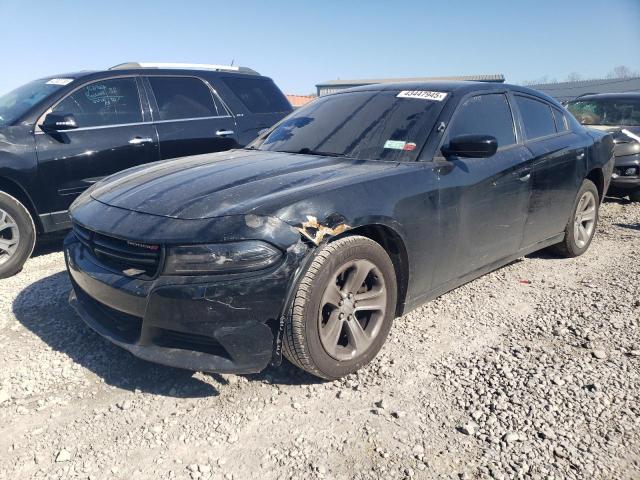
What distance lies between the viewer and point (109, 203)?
9.48ft

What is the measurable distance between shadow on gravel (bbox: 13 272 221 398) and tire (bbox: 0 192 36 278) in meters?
0.46

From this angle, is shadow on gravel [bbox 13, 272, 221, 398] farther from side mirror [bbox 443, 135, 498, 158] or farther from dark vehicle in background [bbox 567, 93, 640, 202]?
dark vehicle in background [bbox 567, 93, 640, 202]

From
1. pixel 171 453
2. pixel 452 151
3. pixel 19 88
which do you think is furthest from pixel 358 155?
pixel 19 88

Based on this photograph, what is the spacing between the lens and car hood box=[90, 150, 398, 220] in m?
2.54

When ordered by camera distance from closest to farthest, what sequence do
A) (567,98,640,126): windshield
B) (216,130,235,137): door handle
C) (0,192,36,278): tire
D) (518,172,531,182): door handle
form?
(518,172,531,182): door handle → (0,192,36,278): tire → (216,130,235,137): door handle → (567,98,640,126): windshield

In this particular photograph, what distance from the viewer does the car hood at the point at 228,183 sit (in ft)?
8.32

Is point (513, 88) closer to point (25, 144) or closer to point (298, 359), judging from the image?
point (298, 359)

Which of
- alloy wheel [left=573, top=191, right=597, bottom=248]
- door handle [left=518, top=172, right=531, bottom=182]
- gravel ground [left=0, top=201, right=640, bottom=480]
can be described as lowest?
gravel ground [left=0, top=201, right=640, bottom=480]

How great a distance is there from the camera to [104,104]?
5199mm

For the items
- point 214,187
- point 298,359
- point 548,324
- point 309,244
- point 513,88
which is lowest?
point 548,324

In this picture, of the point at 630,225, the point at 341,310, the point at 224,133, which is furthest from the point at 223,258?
the point at 630,225

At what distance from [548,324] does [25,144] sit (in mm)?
4620

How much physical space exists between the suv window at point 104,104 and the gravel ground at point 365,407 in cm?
221

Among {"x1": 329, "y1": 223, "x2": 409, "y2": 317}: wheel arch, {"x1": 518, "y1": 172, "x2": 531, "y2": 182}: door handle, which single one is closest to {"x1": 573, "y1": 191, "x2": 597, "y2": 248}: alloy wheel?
{"x1": 518, "y1": 172, "x2": 531, "y2": 182}: door handle
